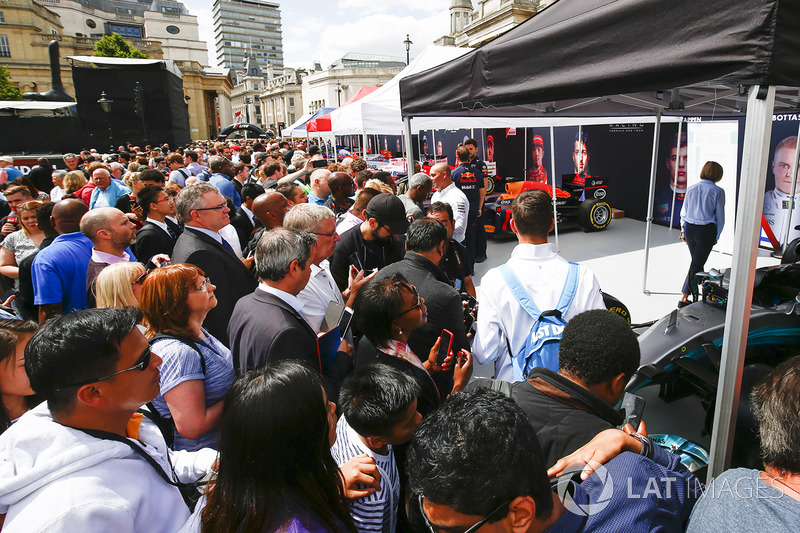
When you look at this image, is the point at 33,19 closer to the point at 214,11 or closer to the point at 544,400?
the point at 544,400

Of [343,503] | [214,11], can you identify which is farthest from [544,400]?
[214,11]

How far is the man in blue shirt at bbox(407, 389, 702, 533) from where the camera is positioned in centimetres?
98

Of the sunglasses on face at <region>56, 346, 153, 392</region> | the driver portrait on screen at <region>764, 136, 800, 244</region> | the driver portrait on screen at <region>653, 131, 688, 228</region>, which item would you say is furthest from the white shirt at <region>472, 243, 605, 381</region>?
the driver portrait on screen at <region>653, 131, 688, 228</region>

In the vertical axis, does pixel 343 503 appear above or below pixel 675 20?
below

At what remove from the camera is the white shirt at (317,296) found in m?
2.70

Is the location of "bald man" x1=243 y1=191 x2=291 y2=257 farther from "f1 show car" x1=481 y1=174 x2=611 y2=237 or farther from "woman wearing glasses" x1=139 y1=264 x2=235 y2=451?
"f1 show car" x1=481 y1=174 x2=611 y2=237

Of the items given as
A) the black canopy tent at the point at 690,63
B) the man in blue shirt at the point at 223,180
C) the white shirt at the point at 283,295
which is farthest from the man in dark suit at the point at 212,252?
the man in blue shirt at the point at 223,180

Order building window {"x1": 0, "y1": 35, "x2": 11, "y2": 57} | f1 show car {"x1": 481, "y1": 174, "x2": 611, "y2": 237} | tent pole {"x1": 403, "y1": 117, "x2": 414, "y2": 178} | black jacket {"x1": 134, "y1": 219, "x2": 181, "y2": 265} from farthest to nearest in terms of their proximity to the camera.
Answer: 1. building window {"x1": 0, "y1": 35, "x2": 11, "y2": 57}
2. f1 show car {"x1": 481, "y1": 174, "x2": 611, "y2": 237}
3. tent pole {"x1": 403, "y1": 117, "x2": 414, "y2": 178}
4. black jacket {"x1": 134, "y1": 219, "x2": 181, "y2": 265}

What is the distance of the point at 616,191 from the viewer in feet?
37.1

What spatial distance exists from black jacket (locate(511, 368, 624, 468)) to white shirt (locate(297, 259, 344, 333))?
59.1 inches

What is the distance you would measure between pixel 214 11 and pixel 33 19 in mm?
136709

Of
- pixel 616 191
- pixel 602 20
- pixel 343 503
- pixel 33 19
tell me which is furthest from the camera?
pixel 33 19

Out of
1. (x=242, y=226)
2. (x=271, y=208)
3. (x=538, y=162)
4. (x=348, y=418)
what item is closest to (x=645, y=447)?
(x=348, y=418)

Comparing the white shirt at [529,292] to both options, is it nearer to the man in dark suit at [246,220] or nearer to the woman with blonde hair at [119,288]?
the woman with blonde hair at [119,288]
